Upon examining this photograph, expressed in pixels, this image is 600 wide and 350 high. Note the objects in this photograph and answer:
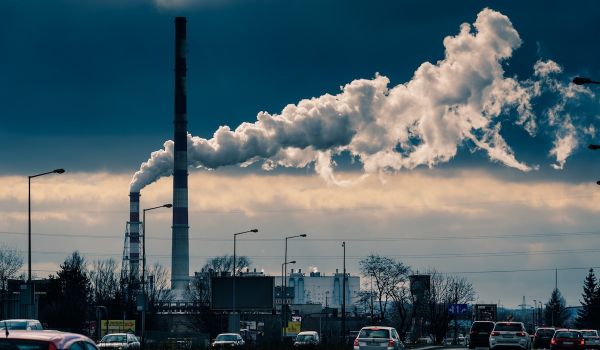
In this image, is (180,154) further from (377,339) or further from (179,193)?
(377,339)

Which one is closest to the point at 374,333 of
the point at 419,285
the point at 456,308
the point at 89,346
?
the point at 89,346

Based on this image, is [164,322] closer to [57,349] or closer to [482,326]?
[482,326]

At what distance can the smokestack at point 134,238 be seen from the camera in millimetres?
136875

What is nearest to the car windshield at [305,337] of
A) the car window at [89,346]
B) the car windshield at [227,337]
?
the car windshield at [227,337]

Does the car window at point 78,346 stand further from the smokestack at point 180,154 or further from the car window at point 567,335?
the smokestack at point 180,154

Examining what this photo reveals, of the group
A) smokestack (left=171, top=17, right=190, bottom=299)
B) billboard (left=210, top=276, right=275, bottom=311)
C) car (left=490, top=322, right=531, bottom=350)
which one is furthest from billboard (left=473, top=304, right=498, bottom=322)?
car (left=490, top=322, right=531, bottom=350)

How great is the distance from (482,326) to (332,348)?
15612 mm

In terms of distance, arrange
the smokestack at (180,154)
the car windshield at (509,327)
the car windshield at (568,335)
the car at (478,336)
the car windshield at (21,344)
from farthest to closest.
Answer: the smokestack at (180,154) < the car at (478,336) < the car windshield at (568,335) < the car windshield at (509,327) < the car windshield at (21,344)

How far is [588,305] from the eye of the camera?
6885 inches

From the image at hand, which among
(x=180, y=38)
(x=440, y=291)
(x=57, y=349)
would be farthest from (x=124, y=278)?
(x=57, y=349)

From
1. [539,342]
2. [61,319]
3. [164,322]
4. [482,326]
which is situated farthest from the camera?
[164,322]

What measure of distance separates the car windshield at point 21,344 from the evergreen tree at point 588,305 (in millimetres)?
162917

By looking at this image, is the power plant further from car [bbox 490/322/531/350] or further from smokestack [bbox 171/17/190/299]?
car [bbox 490/322/531/350]

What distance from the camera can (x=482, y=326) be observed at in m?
62.1
